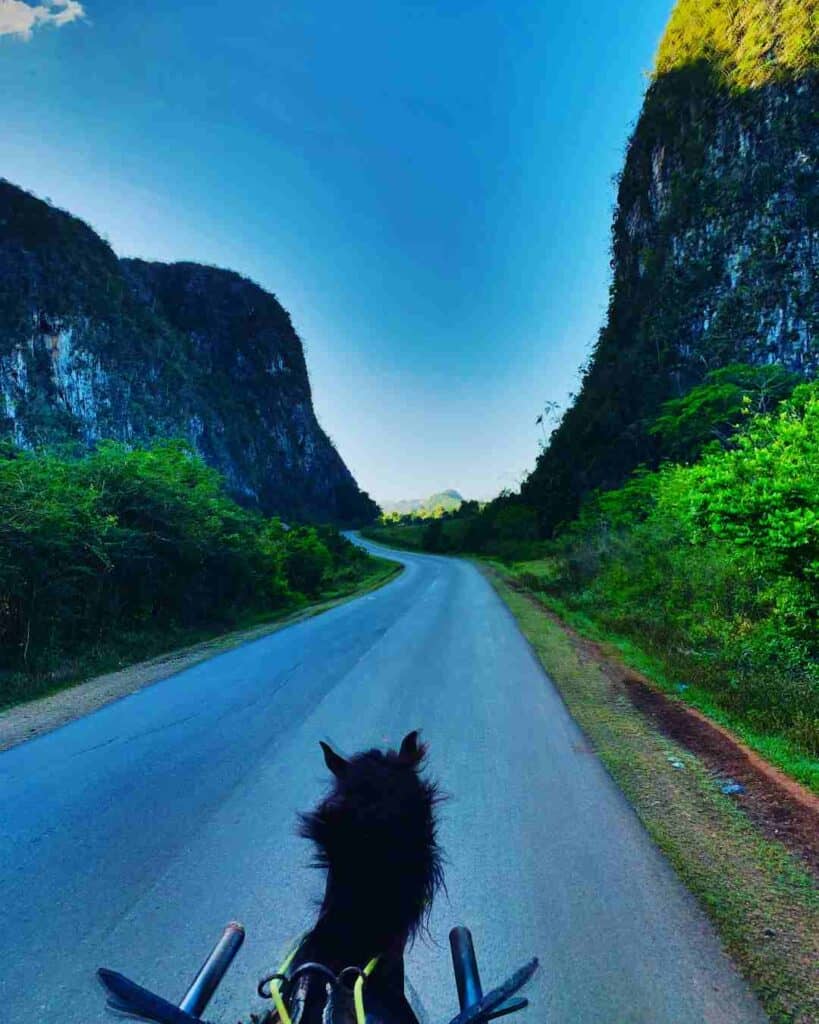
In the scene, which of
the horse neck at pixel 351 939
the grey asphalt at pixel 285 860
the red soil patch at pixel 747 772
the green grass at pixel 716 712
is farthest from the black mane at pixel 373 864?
the green grass at pixel 716 712

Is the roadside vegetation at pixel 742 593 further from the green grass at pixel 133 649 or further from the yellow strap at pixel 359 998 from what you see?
the green grass at pixel 133 649

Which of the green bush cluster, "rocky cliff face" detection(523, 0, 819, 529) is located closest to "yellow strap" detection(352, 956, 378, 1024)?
the green bush cluster

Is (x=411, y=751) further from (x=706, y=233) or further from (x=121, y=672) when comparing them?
(x=706, y=233)

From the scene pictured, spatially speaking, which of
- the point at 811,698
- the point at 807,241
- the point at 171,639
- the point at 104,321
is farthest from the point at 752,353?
the point at 104,321

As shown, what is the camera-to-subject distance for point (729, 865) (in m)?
3.16

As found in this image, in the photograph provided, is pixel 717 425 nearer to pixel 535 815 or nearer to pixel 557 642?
pixel 557 642

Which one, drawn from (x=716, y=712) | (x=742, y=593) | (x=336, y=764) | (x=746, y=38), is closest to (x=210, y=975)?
(x=336, y=764)

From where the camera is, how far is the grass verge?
602cm

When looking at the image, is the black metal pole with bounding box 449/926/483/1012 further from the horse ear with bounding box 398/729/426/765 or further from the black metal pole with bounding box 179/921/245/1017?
the black metal pole with bounding box 179/921/245/1017

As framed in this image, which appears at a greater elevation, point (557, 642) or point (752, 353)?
point (752, 353)

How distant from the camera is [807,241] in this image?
30.7 meters

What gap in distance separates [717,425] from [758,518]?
1779cm

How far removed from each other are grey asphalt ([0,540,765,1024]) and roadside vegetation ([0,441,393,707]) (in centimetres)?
314

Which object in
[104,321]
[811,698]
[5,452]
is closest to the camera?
[811,698]
